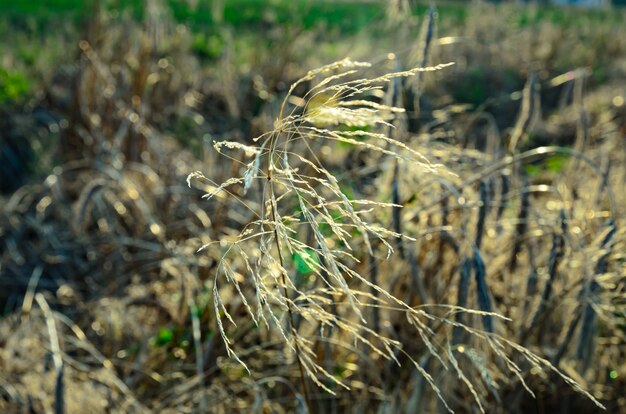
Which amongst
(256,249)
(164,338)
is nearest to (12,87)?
(164,338)

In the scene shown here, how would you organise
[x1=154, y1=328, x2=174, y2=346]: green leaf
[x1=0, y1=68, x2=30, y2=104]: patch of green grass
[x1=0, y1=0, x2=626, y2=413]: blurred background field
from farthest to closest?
[x1=0, y1=68, x2=30, y2=104]: patch of green grass → [x1=154, y1=328, x2=174, y2=346]: green leaf → [x1=0, y1=0, x2=626, y2=413]: blurred background field

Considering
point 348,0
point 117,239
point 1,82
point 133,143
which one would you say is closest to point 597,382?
point 117,239

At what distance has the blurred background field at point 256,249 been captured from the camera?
2336 mm

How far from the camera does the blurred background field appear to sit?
2.34 metres

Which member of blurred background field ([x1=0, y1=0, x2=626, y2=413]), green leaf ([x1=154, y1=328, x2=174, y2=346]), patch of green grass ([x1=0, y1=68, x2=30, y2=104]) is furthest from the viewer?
patch of green grass ([x1=0, y1=68, x2=30, y2=104])

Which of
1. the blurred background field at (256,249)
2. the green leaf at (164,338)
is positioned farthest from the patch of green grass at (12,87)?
the green leaf at (164,338)

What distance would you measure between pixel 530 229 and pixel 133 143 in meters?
2.35

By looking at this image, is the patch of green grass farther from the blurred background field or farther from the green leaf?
the green leaf

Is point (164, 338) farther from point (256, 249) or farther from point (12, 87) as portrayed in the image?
point (12, 87)

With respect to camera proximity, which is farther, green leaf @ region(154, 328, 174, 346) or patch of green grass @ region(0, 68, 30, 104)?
patch of green grass @ region(0, 68, 30, 104)

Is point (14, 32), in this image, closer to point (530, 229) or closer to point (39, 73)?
point (39, 73)

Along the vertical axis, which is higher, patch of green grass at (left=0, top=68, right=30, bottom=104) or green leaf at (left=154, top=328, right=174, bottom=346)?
patch of green grass at (left=0, top=68, right=30, bottom=104)

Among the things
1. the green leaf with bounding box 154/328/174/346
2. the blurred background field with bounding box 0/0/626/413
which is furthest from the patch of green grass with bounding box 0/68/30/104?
the green leaf with bounding box 154/328/174/346

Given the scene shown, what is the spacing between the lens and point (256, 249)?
8.46ft
